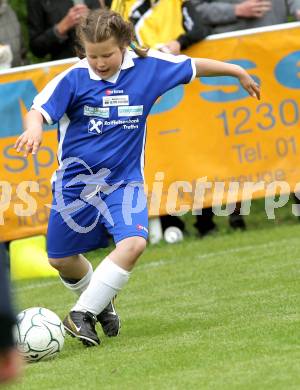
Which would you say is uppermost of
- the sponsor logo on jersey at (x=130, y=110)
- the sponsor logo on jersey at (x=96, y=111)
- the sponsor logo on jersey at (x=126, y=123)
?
the sponsor logo on jersey at (x=96, y=111)

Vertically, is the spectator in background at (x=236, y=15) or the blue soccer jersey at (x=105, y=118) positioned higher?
the blue soccer jersey at (x=105, y=118)

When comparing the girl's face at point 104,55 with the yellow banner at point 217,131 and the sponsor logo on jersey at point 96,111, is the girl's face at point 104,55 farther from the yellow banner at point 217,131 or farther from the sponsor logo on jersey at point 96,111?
the yellow banner at point 217,131

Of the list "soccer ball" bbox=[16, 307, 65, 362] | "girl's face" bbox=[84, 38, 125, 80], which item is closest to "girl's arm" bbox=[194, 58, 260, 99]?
"girl's face" bbox=[84, 38, 125, 80]

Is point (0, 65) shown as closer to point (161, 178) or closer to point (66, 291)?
point (161, 178)

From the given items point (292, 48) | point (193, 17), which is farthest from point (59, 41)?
point (292, 48)

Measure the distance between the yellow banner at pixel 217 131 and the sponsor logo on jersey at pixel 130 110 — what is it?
3.69 m

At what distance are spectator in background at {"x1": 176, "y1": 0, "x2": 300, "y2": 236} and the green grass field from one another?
0.24 m

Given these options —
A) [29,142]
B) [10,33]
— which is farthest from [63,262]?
[10,33]

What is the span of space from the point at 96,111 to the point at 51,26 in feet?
15.1

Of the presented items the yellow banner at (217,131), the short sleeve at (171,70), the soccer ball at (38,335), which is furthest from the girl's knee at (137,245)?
the yellow banner at (217,131)

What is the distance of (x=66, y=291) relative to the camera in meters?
8.63

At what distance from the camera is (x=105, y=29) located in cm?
607

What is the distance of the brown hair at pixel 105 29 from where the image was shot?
19.9ft

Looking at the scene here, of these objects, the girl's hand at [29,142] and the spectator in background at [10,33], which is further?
the spectator in background at [10,33]
